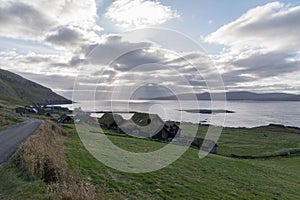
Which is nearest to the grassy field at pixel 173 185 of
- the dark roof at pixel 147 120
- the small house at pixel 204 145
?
the small house at pixel 204 145

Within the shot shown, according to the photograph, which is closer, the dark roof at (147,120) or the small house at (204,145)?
the small house at (204,145)

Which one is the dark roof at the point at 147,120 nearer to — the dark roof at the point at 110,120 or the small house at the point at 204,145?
the dark roof at the point at 110,120

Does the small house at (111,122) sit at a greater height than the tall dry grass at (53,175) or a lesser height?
lesser

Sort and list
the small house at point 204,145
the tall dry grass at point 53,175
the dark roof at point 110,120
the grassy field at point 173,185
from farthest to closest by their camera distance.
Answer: the dark roof at point 110,120
the small house at point 204,145
the grassy field at point 173,185
the tall dry grass at point 53,175

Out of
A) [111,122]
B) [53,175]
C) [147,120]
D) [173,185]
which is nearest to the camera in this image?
[53,175]

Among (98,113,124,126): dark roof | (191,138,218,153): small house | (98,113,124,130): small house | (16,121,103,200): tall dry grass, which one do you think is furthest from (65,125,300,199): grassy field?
(98,113,124,126): dark roof

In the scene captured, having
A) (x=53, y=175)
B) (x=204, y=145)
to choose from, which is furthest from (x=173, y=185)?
(x=204, y=145)

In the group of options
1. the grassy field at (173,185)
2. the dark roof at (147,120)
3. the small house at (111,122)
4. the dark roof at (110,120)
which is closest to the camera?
the grassy field at (173,185)

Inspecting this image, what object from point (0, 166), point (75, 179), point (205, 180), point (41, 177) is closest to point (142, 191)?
point (75, 179)

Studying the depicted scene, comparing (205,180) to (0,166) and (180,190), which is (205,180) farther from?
(0,166)

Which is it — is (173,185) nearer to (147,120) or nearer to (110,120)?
(147,120)

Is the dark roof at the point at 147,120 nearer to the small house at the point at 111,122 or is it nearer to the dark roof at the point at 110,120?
the small house at the point at 111,122

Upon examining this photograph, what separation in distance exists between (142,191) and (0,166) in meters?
9.47

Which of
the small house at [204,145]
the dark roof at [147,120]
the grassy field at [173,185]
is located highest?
the dark roof at [147,120]
